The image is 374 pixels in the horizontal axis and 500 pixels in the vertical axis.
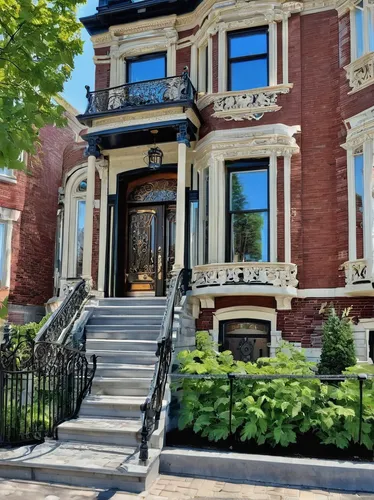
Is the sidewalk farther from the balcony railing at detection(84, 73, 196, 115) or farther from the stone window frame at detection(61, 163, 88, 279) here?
the stone window frame at detection(61, 163, 88, 279)

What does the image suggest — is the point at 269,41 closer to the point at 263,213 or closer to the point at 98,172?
the point at 263,213

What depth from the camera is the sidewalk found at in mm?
5688

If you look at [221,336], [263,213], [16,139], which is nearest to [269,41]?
[263,213]

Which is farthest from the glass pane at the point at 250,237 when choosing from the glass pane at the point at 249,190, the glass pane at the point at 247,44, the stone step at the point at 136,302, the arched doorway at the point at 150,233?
the glass pane at the point at 247,44

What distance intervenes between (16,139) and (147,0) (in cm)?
919

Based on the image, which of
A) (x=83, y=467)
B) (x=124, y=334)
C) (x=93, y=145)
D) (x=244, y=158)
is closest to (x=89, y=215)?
(x=93, y=145)

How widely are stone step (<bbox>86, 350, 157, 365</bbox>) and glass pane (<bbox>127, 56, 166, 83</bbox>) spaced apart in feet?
24.1

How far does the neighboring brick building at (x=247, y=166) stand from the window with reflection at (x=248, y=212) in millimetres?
24

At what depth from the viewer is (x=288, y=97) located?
11.1m

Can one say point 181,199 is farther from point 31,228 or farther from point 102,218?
point 31,228

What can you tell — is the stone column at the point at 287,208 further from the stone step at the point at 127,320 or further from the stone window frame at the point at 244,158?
the stone step at the point at 127,320

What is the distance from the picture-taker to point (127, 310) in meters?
10.3

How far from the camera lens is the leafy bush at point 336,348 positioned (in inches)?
348

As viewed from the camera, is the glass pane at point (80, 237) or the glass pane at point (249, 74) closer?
the glass pane at point (249, 74)
